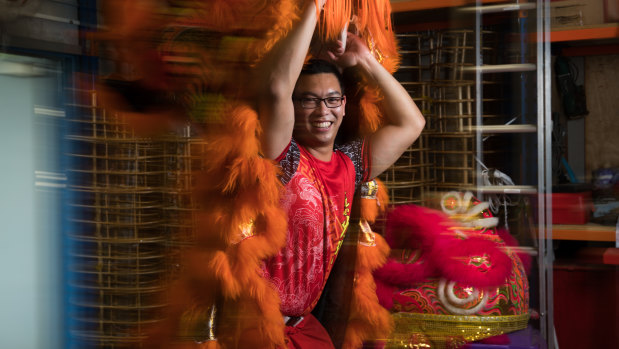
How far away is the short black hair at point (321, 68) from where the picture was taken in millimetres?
698

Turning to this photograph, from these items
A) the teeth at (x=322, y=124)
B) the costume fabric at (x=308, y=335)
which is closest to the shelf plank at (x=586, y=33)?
the teeth at (x=322, y=124)

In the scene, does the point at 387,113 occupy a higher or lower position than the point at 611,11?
lower

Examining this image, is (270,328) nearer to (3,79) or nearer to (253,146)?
(253,146)

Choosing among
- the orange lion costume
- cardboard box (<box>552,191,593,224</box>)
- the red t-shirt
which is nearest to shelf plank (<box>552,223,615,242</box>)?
cardboard box (<box>552,191,593,224</box>)

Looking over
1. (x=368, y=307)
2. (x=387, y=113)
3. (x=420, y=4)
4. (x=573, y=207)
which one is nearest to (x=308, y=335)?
(x=368, y=307)

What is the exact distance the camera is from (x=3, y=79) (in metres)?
0.77

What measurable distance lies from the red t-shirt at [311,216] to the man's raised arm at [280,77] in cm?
4

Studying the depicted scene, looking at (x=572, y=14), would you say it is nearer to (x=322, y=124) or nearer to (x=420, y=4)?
(x=420, y=4)

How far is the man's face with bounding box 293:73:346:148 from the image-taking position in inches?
27.6

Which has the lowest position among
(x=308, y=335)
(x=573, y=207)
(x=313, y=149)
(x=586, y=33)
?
(x=308, y=335)

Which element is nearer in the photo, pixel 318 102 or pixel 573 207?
pixel 318 102

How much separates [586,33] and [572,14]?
0.08 metres

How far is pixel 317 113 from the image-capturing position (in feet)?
2.35

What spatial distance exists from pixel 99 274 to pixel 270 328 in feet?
0.89
